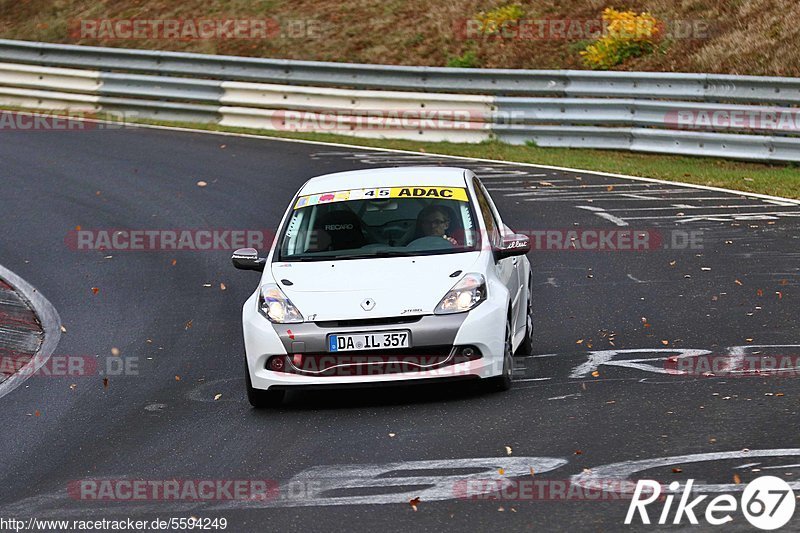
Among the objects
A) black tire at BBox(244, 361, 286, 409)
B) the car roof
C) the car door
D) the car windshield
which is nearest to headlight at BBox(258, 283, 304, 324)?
black tire at BBox(244, 361, 286, 409)

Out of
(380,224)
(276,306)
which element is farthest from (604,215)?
(276,306)

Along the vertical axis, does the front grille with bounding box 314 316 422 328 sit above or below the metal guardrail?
below

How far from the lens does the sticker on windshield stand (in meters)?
10.1

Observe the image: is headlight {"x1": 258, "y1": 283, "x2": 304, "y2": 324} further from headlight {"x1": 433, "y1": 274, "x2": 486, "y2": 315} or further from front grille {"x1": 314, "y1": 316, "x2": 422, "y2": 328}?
headlight {"x1": 433, "y1": 274, "x2": 486, "y2": 315}

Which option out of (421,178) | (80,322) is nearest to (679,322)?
(421,178)

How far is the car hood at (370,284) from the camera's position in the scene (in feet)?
28.9

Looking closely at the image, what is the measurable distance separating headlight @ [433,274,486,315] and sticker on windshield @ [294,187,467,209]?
1113 millimetres

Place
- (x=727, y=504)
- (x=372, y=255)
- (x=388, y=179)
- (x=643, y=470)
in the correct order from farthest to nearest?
1. (x=388, y=179)
2. (x=372, y=255)
3. (x=643, y=470)
4. (x=727, y=504)

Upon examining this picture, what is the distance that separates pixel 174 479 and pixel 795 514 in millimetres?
3365

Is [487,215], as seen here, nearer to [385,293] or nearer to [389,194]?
[389,194]

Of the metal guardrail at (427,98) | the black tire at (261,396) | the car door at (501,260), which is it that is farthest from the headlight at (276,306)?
the metal guardrail at (427,98)

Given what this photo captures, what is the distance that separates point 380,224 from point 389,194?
245mm

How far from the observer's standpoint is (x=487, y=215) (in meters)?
10.2

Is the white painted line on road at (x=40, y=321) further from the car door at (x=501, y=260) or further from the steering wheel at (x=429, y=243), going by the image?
the car door at (x=501, y=260)
